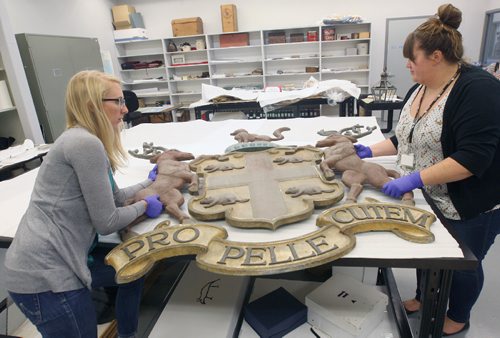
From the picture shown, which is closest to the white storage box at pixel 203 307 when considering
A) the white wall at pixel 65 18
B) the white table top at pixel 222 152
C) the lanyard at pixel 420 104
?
the white table top at pixel 222 152

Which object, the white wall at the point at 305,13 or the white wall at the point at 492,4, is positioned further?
the white wall at the point at 305,13

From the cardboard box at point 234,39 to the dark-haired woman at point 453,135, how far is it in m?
5.45

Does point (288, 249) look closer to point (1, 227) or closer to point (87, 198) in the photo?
point (87, 198)

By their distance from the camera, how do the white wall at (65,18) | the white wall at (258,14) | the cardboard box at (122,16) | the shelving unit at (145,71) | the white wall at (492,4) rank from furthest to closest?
the shelving unit at (145,71) < the cardboard box at (122,16) < the white wall at (258,14) < the white wall at (492,4) < the white wall at (65,18)

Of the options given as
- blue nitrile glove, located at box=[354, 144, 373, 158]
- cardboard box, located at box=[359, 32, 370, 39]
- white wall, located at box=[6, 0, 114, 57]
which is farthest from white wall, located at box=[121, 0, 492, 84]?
blue nitrile glove, located at box=[354, 144, 373, 158]

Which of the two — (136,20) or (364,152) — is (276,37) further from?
(364,152)

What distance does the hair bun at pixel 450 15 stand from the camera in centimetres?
→ 122

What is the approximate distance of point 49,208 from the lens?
3.40 ft

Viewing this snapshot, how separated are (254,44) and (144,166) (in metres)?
5.16

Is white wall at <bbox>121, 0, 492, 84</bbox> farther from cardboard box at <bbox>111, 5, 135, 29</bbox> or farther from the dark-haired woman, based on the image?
the dark-haired woman

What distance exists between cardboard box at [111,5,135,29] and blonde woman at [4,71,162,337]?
6369 millimetres

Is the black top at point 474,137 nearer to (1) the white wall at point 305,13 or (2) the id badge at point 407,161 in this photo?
(2) the id badge at point 407,161

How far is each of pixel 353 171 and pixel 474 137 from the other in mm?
446

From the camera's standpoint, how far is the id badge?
1.45m
